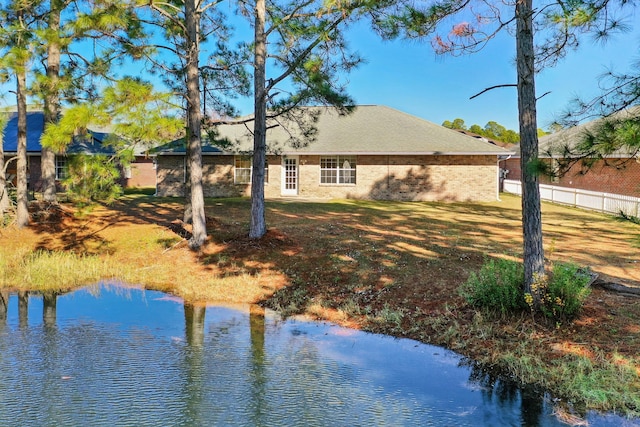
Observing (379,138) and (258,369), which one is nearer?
(258,369)

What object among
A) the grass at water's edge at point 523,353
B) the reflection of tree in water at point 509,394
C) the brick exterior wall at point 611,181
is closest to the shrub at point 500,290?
the grass at water's edge at point 523,353

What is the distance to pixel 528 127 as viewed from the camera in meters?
6.94

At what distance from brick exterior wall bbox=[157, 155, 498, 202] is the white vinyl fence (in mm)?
3486

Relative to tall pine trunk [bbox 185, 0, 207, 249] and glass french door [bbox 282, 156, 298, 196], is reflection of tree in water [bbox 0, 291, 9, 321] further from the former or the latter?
glass french door [bbox 282, 156, 298, 196]

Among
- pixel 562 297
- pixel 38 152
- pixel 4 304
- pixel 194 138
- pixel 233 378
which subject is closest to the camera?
pixel 233 378

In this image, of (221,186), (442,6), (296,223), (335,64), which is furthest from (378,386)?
(221,186)

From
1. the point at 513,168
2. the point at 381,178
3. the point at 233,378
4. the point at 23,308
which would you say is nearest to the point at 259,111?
the point at 23,308

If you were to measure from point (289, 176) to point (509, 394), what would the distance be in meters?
20.3

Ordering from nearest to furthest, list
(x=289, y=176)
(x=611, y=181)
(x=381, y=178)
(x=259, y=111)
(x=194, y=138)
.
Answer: (x=259, y=111) → (x=194, y=138) → (x=611, y=181) → (x=381, y=178) → (x=289, y=176)

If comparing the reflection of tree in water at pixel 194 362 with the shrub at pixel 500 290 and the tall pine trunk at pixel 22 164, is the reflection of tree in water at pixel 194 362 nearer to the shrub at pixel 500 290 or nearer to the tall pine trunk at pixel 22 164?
the shrub at pixel 500 290

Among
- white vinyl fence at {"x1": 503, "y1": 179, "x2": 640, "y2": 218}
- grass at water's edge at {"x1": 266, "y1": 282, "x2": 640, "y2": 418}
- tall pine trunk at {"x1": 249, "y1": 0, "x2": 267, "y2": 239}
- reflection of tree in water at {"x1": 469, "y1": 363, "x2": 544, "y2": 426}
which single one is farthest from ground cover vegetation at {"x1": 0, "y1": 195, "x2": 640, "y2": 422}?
tall pine trunk at {"x1": 249, "y1": 0, "x2": 267, "y2": 239}

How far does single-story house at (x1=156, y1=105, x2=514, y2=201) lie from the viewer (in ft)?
77.3

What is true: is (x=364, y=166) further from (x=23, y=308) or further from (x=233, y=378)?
(x=233, y=378)

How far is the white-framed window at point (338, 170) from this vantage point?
24609 millimetres
